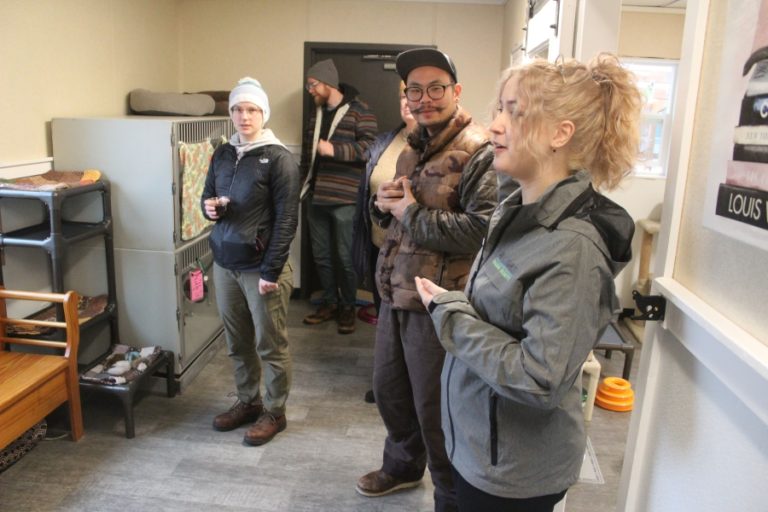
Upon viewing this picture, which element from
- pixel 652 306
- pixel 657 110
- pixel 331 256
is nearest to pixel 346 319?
pixel 331 256

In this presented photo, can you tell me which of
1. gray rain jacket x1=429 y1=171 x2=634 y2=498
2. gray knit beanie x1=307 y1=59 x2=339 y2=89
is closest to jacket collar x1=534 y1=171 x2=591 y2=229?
gray rain jacket x1=429 y1=171 x2=634 y2=498

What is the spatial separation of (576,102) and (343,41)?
339cm

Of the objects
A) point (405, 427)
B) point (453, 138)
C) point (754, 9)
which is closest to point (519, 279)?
point (754, 9)

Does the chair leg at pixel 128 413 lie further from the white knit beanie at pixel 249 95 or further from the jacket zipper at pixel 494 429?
the jacket zipper at pixel 494 429

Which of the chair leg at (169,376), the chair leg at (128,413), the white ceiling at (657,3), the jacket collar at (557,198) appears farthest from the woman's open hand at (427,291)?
the white ceiling at (657,3)

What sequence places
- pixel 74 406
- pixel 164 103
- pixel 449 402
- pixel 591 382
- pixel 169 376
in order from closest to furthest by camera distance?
pixel 449 402 → pixel 591 382 → pixel 74 406 → pixel 169 376 → pixel 164 103

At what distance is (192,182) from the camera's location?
9.45 feet

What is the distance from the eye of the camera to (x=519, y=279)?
1043 millimetres

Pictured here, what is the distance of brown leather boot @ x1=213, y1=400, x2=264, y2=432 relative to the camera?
2607mm

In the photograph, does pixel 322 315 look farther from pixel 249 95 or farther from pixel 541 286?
pixel 541 286

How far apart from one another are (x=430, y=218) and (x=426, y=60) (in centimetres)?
47

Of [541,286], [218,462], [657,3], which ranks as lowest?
[218,462]

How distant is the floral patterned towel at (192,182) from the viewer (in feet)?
9.15

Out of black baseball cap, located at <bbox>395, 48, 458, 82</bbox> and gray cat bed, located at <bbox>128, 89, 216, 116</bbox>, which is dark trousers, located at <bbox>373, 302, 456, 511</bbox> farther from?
gray cat bed, located at <bbox>128, 89, 216, 116</bbox>
